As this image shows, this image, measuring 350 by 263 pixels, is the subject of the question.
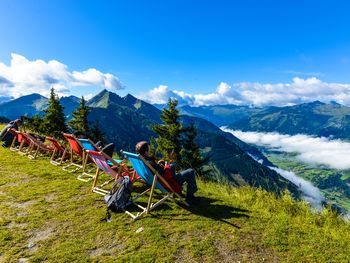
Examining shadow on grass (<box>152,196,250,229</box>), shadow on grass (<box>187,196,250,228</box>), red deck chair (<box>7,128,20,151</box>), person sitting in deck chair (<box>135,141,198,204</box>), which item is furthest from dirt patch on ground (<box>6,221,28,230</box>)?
red deck chair (<box>7,128,20,151</box>)

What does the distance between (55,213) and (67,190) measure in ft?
8.61

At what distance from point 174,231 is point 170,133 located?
33564 millimetres

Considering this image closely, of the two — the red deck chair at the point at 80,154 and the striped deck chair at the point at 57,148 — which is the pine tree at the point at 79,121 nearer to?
the striped deck chair at the point at 57,148

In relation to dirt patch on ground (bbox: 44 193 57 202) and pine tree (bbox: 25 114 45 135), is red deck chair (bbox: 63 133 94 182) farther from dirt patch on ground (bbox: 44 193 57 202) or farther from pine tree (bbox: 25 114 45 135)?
pine tree (bbox: 25 114 45 135)

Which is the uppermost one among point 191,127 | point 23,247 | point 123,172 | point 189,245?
point 191,127

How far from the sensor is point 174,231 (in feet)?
26.0

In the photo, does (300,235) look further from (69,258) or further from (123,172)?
(123,172)

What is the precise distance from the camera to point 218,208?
9.89 m

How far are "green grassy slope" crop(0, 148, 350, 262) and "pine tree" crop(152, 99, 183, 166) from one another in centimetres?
2936

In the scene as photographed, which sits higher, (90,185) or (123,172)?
(123,172)

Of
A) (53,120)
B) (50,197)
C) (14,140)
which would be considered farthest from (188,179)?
(53,120)

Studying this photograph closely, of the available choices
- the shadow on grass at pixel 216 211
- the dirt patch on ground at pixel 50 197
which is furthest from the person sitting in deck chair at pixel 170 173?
the dirt patch on ground at pixel 50 197

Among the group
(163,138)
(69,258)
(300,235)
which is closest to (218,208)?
(300,235)

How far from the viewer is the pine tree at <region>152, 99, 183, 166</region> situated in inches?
1612
